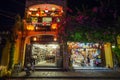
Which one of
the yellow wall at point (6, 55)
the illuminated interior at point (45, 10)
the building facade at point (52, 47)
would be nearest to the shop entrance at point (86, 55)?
the building facade at point (52, 47)

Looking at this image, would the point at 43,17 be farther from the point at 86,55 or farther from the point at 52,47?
the point at 86,55

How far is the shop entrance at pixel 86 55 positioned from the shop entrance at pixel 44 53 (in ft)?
6.86

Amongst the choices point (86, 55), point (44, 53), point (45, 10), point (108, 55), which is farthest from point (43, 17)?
point (108, 55)

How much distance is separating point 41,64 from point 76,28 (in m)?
5.77

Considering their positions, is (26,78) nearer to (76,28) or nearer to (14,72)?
(14,72)

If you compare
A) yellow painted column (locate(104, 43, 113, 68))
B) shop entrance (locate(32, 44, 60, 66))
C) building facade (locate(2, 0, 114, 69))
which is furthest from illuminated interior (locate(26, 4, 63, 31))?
yellow painted column (locate(104, 43, 113, 68))

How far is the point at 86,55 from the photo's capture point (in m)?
19.0

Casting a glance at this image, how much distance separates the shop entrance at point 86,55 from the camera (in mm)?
18422

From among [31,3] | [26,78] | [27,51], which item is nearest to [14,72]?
[26,78]

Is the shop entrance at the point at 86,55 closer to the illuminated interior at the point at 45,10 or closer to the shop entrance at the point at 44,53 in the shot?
the shop entrance at the point at 44,53

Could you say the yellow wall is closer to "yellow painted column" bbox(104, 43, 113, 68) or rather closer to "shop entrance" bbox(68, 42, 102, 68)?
"shop entrance" bbox(68, 42, 102, 68)

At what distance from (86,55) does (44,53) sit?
5069 mm

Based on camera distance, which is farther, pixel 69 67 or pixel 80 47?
pixel 80 47

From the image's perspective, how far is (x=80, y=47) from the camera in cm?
1855
